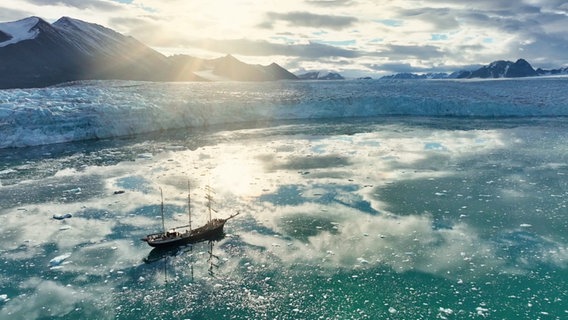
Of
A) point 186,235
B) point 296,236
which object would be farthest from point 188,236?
point 296,236

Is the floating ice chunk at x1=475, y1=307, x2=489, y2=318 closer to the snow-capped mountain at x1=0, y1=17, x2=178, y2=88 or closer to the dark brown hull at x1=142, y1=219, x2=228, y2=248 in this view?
the dark brown hull at x1=142, y1=219, x2=228, y2=248

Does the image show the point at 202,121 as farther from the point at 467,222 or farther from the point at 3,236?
the point at 467,222

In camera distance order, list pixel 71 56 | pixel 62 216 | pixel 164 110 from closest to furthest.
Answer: pixel 62 216
pixel 164 110
pixel 71 56

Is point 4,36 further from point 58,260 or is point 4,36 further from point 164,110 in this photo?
point 58,260

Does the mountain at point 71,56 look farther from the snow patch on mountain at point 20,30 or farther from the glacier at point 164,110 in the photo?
the glacier at point 164,110

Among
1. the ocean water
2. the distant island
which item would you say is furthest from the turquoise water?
the distant island

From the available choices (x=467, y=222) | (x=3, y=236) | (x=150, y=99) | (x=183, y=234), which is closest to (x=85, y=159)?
(x=3, y=236)

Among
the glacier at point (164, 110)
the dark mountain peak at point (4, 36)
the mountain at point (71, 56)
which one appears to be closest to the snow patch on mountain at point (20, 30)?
the mountain at point (71, 56)
